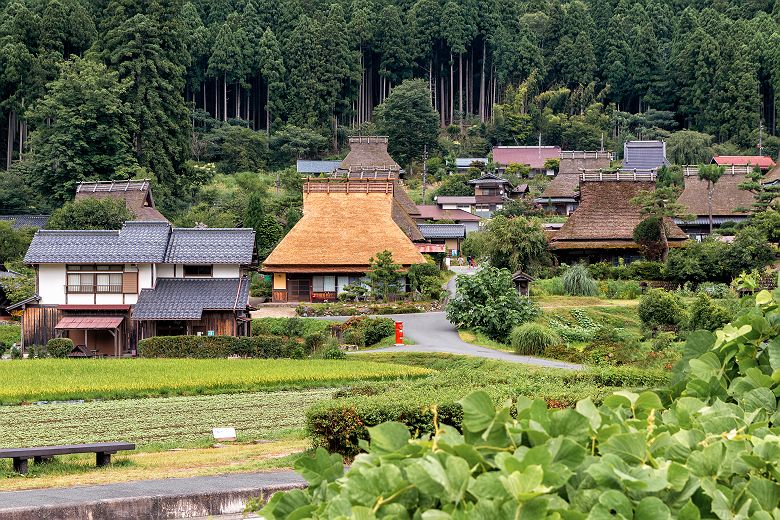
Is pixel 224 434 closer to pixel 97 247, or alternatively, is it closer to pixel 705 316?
pixel 705 316

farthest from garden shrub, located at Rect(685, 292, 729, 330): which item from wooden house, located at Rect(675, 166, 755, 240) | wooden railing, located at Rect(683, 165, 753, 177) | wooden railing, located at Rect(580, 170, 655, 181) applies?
wooden railing, located at Rect(683, 165, 753, 177)

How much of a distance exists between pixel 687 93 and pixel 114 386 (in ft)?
203

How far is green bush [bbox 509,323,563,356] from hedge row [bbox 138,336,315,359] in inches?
195

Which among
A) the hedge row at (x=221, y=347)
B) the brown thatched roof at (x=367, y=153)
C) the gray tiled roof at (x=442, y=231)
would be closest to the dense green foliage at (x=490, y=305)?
the hedge row at (x=221, y=347)

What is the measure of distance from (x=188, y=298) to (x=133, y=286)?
1616 mm

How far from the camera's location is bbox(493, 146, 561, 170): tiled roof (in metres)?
66.4

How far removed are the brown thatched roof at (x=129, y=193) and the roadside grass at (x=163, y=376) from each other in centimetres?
1689

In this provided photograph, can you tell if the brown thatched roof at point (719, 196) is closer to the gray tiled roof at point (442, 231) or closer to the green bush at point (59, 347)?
the gray tiled roof at point (442, 231)

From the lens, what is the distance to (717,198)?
4806 cm

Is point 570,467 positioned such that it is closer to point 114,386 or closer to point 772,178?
point 114,386

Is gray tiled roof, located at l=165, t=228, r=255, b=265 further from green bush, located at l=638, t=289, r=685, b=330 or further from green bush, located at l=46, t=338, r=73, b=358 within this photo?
green bush, located at l=638, t=289, r=685, b=330

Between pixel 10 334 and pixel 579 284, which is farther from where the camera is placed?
pixel 579 284

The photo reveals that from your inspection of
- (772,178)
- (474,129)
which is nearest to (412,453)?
(772,178)

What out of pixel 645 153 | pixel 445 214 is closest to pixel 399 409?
pixel 445 214
